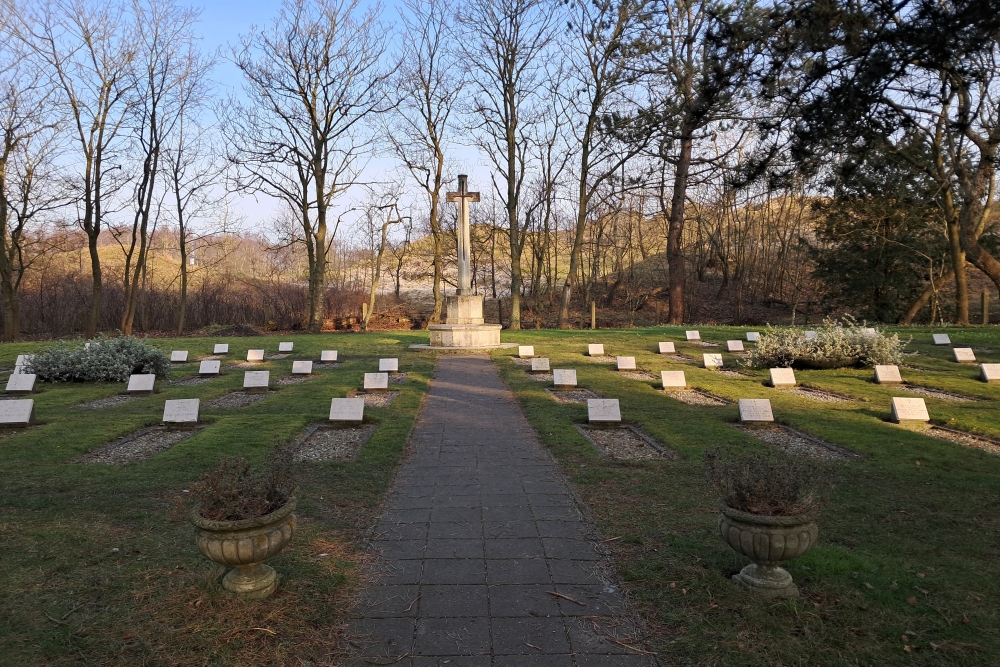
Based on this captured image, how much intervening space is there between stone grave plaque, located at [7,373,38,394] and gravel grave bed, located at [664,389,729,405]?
12.9 meters

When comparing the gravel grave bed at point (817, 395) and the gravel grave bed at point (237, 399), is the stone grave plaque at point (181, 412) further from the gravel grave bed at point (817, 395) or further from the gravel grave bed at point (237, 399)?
the gravel grave bed at point (817, 395)

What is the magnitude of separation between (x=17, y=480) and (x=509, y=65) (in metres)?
28.8

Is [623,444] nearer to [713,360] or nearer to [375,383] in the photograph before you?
[375,383]

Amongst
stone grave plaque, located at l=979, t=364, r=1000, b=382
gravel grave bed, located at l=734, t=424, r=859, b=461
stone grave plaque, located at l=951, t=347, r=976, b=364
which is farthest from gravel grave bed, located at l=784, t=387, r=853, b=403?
stone grave plaque, located at l=951, t=347, r=976, b=364

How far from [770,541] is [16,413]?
10.5 meters

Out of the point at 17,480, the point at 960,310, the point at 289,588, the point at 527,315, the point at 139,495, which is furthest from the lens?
the point at 527,315

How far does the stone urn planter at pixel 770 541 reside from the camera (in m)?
3.45

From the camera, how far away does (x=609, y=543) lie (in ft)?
14.9

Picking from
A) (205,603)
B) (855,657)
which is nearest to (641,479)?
(855,657)

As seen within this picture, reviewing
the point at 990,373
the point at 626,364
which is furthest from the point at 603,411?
the point at 990,373

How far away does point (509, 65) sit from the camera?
99.2 ft

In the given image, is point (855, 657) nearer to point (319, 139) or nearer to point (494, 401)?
point (494, 401)

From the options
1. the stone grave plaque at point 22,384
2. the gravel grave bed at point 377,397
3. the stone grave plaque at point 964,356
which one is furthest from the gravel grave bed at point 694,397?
the stone grave plaque at point 22,384

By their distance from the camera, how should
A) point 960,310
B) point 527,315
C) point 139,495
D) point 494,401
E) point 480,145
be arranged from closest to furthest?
point 139,495 → point 494,401 → point 960,310 → point 480,145 → point 527,315
